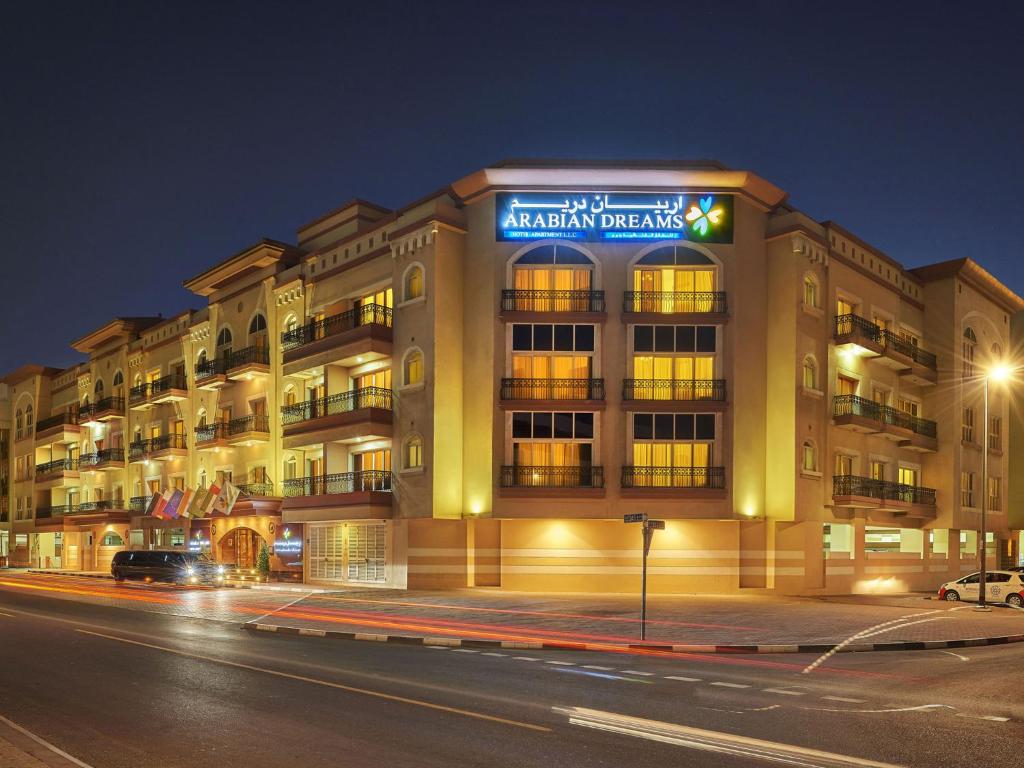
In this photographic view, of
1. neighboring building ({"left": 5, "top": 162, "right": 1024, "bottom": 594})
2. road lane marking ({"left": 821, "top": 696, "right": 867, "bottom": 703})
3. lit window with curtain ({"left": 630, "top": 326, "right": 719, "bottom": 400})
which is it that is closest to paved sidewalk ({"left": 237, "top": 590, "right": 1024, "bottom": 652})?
neighboring building ({"left": 5, "top": 162, "right": 1024, "bottom": 594})

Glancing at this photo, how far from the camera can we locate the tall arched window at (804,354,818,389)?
124 ft

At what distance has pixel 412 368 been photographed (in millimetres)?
38375

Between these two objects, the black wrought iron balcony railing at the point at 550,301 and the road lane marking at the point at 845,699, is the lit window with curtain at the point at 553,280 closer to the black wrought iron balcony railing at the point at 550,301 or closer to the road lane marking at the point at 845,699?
the black wrought iron balcony railing at the point at 550,301

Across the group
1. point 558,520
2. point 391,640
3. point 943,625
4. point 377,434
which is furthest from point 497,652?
point 377,434

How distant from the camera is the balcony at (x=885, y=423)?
39219mm

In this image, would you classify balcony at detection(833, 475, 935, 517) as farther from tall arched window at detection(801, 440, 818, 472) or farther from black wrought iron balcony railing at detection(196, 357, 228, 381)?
black wrought iron balcony railing at detection(196, 357, 228, 381)

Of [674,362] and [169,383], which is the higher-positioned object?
[169,383]

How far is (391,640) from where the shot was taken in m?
21.1

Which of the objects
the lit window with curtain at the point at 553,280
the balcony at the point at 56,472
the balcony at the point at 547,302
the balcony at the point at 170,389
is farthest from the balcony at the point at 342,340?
the balcony at the point at 56,472

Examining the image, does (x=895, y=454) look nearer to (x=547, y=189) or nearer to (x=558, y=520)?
(x=558, y=520)

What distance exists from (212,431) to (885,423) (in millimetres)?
33362

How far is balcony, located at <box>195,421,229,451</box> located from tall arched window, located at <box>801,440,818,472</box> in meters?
28.7

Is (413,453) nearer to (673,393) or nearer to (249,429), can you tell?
(673,393)

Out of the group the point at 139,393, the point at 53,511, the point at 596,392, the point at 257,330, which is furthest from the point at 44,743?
the point at 53,511
